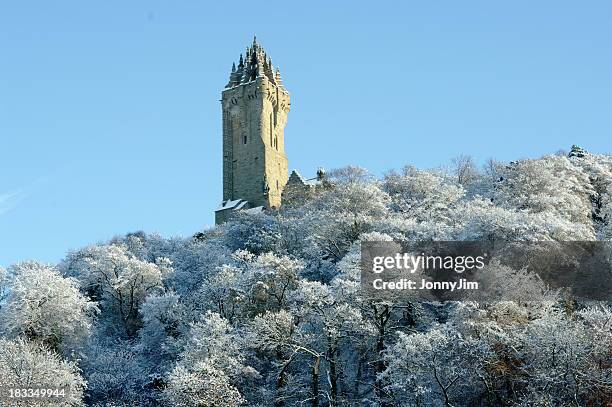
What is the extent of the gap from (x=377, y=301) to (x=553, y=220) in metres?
14.5

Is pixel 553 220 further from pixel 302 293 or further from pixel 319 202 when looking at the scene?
pixel 319 202

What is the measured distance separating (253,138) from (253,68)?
35.2 ft

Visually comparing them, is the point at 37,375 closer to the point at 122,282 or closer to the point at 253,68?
the point at 122,282

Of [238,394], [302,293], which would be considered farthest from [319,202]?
[238,394]

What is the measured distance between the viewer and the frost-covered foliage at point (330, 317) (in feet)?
112

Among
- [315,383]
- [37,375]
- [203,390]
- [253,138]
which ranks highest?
[253,138]

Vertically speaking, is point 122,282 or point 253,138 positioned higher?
point 253,138

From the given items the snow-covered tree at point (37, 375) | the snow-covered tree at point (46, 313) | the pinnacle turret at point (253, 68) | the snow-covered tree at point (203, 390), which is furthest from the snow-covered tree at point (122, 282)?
the pinnacle turret at point (253, 68)

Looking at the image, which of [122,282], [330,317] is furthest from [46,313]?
[330,317]

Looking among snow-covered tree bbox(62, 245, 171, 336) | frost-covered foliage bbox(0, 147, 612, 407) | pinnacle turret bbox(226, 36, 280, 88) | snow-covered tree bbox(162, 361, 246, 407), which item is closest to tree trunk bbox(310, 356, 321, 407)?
frost-covered foliage bbox(0, 147, 612, 407)

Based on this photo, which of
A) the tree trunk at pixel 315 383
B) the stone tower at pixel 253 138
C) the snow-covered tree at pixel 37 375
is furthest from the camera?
the stone tower at pixel 253 138

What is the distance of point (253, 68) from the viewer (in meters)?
93.4

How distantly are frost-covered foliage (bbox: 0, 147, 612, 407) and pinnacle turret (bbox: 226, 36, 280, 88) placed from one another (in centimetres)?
2908

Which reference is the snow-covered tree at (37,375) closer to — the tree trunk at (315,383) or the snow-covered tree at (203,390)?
the snow-covered tree at (203,390)
